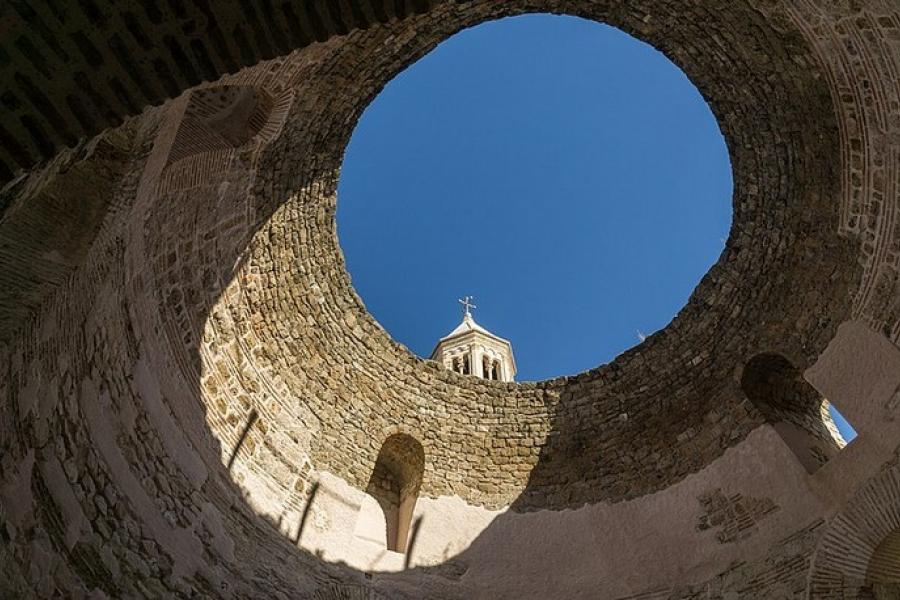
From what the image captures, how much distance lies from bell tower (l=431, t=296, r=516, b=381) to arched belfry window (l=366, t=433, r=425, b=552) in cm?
1126

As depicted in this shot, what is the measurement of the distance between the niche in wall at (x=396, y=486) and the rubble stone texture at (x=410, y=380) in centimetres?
16

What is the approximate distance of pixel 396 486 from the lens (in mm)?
8547

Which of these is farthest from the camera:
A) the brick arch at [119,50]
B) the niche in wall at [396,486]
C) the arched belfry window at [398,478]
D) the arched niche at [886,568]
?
the arched belfry window at [398,478]

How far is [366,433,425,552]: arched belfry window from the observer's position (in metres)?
8.15

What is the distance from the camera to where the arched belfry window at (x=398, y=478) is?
8148mm

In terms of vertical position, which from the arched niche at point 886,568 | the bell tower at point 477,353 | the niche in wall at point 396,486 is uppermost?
the bell tower at point 477,353

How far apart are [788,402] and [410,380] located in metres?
4.12

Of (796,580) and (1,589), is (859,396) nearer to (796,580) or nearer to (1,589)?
(796,580)

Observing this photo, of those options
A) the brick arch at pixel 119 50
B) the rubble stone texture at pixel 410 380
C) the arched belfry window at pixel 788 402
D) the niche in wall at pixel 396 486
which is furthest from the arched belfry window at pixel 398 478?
the brick arch at pixel 119 50

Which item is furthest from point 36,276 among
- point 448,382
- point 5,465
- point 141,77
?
point 448,382

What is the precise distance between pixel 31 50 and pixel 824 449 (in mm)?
7469

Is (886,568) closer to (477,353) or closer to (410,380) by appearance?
(410,380)

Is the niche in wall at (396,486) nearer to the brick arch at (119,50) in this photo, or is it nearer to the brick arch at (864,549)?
the brick arch at (864,549)

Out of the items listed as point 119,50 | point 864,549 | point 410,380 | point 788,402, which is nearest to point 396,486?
point 410,380
